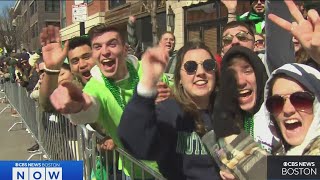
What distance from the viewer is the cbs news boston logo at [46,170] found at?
3369 millimetres

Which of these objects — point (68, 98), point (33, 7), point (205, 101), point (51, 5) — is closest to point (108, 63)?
point (68, 98)

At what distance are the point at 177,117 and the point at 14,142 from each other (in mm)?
7928

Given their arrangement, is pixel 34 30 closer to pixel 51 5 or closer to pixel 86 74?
pixel 51 5

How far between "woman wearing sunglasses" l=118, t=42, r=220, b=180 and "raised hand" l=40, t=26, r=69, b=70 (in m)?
1.04

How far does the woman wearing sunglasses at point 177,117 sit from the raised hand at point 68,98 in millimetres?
333

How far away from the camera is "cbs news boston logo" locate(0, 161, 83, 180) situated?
3369mm

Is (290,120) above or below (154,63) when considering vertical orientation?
below

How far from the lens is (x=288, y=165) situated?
1616mm

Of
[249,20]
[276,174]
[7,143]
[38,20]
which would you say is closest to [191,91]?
[276,174]

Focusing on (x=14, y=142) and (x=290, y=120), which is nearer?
(x=290, y=120)

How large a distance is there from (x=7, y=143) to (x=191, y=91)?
785 cm

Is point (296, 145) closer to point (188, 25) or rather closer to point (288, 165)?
point (288, 165)

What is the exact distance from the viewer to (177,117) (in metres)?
2.58

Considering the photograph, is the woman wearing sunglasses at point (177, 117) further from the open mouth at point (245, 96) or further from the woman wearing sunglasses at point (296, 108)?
the woman wearing sunglasses at point (296, 108)
